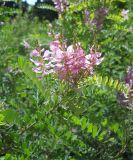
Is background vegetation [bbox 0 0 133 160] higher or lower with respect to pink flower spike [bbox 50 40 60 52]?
lower

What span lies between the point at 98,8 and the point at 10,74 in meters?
1.28

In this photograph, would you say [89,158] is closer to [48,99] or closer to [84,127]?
[84,127]

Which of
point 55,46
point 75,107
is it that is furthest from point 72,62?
point 75,107

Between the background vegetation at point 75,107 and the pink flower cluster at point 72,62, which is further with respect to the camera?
the background vegetation at point 75,107

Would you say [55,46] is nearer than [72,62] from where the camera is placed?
No

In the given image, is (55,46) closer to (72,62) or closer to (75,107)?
(72,62)

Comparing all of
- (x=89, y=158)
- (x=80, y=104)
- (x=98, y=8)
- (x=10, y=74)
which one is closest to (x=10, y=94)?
(x=10, y=74)

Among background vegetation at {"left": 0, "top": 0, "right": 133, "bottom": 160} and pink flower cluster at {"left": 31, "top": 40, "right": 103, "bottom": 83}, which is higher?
pink flower cluster at {"left": 31, "top": 40, "right": 103, "bottom": 83}

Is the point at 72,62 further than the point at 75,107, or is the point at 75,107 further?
the point at 75,107

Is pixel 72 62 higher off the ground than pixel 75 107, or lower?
higher

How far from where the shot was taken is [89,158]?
2707 millimetres

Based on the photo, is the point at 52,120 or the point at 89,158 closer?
the point at 52,120

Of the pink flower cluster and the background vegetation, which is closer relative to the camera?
the pink flower cluster

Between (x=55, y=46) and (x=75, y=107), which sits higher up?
(x=55, y=46)
